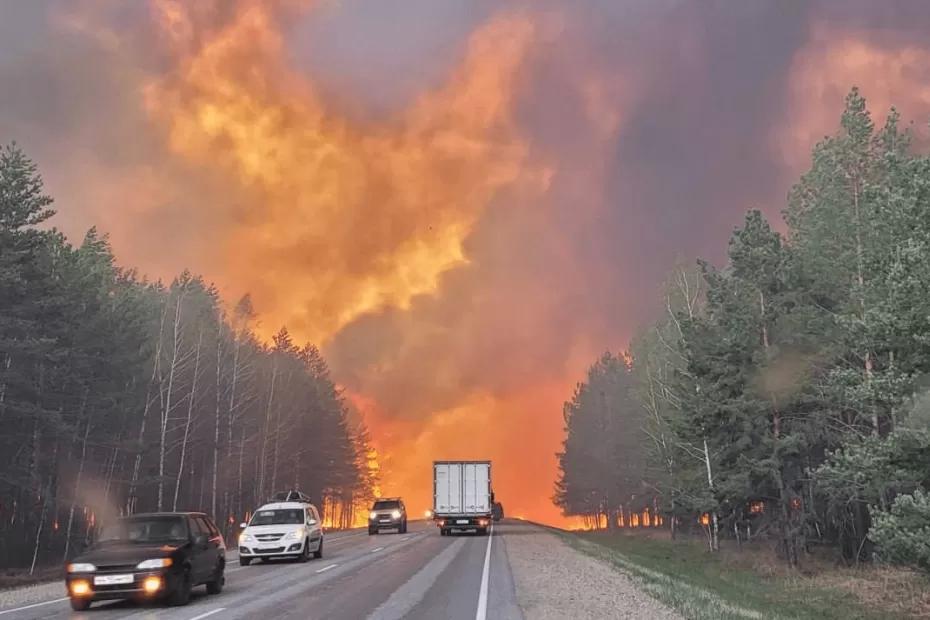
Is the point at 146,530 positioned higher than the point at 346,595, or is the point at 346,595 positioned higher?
the point at 146,530

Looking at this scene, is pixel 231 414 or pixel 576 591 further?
pixel 231 414

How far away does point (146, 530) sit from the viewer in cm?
1504

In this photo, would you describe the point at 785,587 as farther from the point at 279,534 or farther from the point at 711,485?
the point at 279,534

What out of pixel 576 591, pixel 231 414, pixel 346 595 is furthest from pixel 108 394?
pixel 576 591

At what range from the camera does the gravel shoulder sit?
41.6ft

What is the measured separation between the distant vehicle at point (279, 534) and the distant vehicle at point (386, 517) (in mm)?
21041

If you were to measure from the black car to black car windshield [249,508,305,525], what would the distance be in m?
8.42

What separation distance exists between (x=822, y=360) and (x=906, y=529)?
41.9 feet

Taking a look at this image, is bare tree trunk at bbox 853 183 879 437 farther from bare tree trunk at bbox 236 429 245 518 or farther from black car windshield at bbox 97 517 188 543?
bare tree trunk at bbox 236 429 245 518

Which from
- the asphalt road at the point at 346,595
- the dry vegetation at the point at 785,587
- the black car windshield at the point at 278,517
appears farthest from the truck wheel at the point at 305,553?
the dry vegetation at the point at 785,587

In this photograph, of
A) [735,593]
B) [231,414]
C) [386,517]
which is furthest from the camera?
[231,414]

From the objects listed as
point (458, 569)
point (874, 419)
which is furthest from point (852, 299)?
point (458, 569)

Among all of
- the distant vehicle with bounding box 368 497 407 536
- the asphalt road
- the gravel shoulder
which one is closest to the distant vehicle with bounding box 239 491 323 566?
the asphalt road

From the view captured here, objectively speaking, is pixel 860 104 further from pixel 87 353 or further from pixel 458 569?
pixel 87 353
